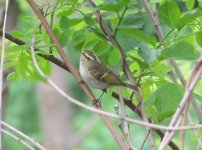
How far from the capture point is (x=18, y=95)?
8477 mm

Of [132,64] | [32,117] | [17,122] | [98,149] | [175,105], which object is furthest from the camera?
[32,117]

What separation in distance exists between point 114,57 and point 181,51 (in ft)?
0.55

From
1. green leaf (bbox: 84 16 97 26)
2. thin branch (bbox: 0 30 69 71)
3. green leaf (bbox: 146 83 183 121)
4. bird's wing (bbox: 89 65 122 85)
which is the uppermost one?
green leaf (bbox: 84 16 97 26)

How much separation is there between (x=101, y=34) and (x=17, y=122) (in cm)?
679

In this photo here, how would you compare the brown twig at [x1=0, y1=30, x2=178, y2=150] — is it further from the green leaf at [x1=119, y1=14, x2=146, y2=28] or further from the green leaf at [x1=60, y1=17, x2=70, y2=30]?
the green leaf at [x1=119, y1=14, x2=146, y2=28]

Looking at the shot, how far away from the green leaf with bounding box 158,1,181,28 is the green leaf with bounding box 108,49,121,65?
148 mm

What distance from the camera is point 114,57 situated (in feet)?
4.36

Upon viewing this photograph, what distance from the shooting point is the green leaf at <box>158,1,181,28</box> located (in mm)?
1326

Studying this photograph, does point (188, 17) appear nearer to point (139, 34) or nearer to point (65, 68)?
point (139, 34)

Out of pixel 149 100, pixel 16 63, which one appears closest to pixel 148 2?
pixel 149 100

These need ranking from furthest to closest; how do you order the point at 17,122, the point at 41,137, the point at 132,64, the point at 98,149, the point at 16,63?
the point at 41,137
the point at 17,122
the point at 98,149
the point at 16,63
the point at 132,64

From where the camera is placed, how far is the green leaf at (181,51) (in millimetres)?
1249

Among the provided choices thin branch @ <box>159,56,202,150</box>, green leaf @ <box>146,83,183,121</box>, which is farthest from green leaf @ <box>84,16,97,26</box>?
thin branch @ <box>159,56,202,150</box>

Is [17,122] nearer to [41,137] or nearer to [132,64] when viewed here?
[41,137]
